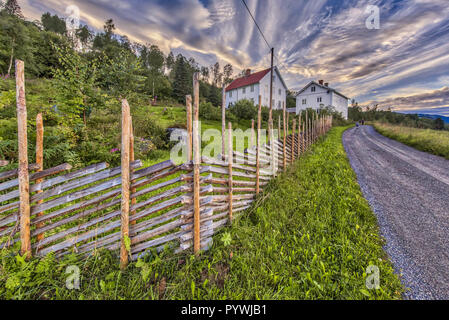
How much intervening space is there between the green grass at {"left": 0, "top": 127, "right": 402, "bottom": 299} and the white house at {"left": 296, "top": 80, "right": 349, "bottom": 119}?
34389 mm

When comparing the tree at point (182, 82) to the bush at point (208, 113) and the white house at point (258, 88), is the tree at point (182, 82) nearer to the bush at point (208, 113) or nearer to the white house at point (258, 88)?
the white house at point (258, 88)

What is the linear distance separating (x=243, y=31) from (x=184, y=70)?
1111 inches

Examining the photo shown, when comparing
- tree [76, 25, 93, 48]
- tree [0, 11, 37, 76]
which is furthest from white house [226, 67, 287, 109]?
tree [76, 25, 93, 48]

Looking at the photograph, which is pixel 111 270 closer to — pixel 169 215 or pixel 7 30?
pixel 169 215

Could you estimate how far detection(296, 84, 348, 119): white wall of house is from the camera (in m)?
33.4

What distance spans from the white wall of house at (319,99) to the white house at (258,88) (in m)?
5.16

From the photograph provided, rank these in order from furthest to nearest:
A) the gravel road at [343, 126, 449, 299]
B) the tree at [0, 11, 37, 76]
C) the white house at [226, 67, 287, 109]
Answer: the white house at [226, 67, 287, 109], the tree at [0, 11, 37, 76], the gravel road at [343, 126, 449, 299]

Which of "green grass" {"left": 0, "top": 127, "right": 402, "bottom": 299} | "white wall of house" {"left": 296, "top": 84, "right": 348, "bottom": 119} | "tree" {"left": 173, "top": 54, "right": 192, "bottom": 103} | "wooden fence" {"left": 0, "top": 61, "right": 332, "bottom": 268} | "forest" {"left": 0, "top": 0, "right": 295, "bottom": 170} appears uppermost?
"tree" {"left": 173, "top": 54, "right": 192, "bottom": 103}

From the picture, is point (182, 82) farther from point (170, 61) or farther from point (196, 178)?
point (196, 178)

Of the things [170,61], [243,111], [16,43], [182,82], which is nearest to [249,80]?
[182,82]

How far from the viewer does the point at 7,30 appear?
2208 cm

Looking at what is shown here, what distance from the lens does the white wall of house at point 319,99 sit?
1313 inches

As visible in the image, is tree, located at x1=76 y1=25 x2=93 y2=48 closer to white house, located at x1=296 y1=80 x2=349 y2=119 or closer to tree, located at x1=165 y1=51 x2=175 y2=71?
tree, located at x1=165 y1=51 x2=175 y2=71
